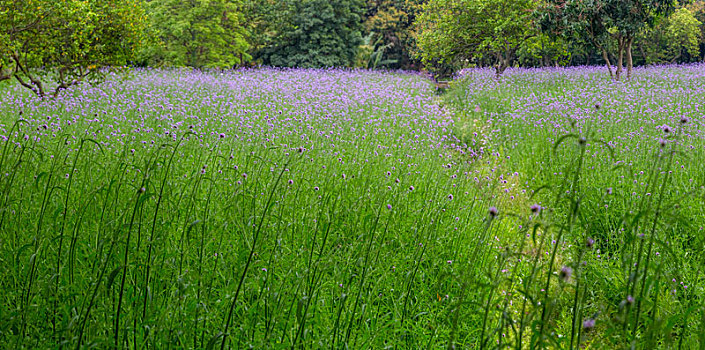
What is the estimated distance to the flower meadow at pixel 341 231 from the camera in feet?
7.25

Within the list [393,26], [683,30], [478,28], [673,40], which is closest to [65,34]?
[478,28]

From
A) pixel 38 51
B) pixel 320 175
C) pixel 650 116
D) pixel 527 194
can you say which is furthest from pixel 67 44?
pixel 650 116

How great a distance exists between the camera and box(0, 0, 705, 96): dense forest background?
375 inches

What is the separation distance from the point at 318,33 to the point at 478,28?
12.3 meters

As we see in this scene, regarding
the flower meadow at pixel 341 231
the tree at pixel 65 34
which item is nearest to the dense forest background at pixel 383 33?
the tree at pixel 65 34

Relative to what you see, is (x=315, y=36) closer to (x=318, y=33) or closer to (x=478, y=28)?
(x=318, y=33)

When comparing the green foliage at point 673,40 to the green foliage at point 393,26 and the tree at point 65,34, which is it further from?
the tree at point 65,34

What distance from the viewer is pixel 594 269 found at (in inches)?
161

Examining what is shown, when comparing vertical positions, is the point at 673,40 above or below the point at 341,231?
above

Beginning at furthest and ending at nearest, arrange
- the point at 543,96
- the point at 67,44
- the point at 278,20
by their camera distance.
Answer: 1. the point at 278,20
2. the point at 543,96
3. the point at 67,44

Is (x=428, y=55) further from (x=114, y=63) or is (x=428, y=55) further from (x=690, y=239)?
(x=690, y=239)

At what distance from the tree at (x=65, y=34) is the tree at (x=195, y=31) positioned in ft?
31.8

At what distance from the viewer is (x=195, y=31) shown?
22.0 m

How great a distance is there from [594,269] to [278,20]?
Result: 27.0m
